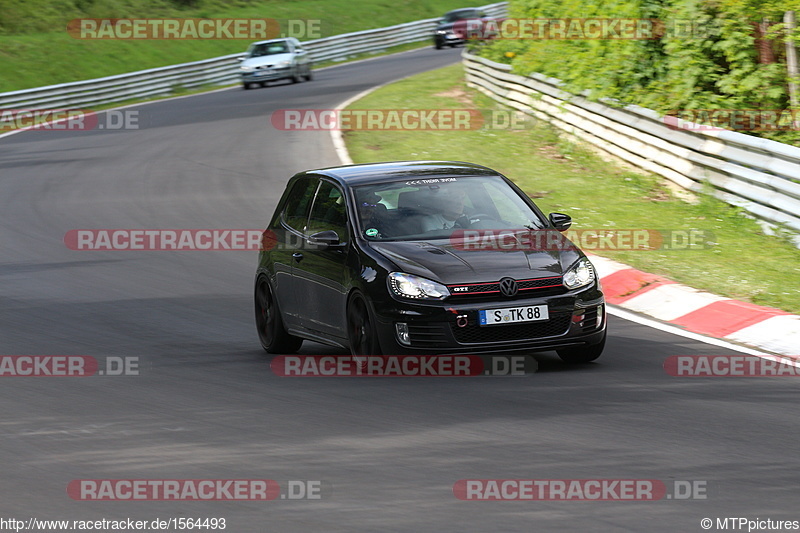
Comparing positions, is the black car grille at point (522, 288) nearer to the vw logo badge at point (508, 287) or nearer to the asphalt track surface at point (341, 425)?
the vw logo badge at point (508, 287)

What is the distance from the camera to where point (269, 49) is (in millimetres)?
41844

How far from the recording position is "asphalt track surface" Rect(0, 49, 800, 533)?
6.03m

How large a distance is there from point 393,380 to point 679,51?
1111cm

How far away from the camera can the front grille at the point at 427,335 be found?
9.16 metres

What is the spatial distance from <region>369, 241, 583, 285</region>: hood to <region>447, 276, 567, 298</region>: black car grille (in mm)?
35

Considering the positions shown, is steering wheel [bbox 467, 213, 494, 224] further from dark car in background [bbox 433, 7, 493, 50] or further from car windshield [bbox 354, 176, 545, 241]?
dark car in background [bbox 433, 7, 493, 50]

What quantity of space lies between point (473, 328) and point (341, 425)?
1.68m

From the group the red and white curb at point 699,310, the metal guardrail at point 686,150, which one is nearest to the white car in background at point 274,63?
the metal guardrail at point 686,150

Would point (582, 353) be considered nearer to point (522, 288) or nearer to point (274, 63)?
point (522, 288)

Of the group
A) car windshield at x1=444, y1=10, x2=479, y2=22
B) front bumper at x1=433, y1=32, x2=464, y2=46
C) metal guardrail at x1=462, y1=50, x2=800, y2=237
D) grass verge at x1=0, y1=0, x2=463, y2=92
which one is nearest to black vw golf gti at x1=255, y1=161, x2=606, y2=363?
metal guardrail at x1=462, y1=50, x2=800, y2=237

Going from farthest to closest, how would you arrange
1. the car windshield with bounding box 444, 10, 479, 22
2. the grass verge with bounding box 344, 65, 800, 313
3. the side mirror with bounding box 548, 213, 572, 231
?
the car windshield with bounding box 444, 10, 479, 22
the grass verge with bounding box 344, 65, 800, 313
the side mirror with bounding box 548, 213, 572, 231

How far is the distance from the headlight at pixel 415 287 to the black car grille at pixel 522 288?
0.08 metres

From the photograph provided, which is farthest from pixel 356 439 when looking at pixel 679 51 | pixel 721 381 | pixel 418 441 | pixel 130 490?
pixel 679 51

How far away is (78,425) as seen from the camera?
8.05 meters
